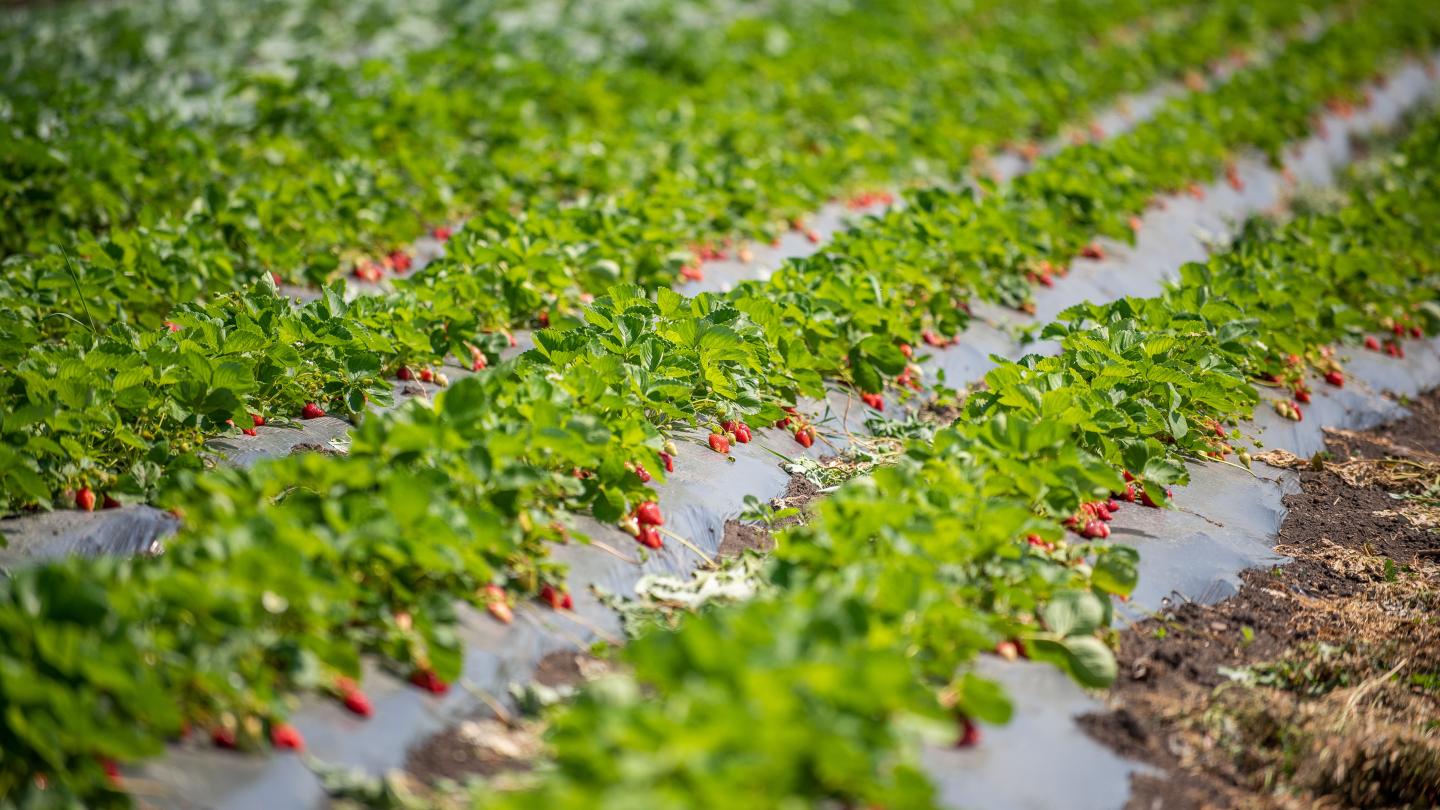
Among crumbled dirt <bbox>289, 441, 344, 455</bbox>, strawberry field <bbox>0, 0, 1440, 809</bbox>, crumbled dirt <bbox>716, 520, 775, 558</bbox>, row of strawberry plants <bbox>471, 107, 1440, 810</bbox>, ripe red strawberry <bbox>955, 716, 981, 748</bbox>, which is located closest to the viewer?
row of strawberry plants <bbox>471, 107, 1440, 810</bbox>

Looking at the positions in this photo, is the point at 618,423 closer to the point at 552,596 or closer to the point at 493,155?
the point at 552,596

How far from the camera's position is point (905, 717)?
7.68ft

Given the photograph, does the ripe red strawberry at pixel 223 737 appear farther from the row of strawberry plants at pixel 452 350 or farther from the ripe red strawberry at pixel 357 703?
the row of strawberry plants at pixel 452 350

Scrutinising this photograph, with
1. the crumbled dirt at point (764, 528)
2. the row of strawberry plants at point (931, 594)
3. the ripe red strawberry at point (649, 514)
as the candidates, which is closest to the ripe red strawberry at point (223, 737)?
the row of strawberry plants at point (931, 594)

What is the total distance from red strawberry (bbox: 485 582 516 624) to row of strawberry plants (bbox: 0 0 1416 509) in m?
0.54

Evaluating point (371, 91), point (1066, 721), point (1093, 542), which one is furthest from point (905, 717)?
point (371, 91)

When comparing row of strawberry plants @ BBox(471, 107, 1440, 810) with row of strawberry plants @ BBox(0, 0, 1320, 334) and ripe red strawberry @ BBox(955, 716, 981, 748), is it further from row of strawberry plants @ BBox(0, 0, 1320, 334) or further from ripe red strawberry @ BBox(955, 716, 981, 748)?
row of strawberry plants @ BBox(0, 0, 1320, 334)

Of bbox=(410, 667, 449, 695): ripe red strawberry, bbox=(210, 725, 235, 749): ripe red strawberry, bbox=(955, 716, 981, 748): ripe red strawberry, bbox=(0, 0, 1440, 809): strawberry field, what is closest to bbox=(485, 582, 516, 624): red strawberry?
bbox=(0, 0, 1440, 809): strawberry field

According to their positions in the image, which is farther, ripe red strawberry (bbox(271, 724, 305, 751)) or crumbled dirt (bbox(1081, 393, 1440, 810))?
crumbled dirt (bbox(1081, 393, 1440, 810))

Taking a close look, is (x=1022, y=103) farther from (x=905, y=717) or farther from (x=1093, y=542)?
(x=905, y=717)

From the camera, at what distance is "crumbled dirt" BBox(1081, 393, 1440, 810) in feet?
A: 9.72

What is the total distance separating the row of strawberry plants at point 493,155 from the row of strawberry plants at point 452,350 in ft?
1.23

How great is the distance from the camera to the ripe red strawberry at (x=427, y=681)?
2.73m

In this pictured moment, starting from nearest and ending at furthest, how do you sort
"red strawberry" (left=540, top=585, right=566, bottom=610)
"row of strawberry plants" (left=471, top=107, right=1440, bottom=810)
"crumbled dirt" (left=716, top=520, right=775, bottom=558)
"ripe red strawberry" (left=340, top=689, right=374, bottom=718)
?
"row of strawberry plants" (left=471, top=107, right=1440, bottom=810) → "ripe red strawberry" (left=340, top=689, right=374, bottom=718) → "red strawberry" (left=540, top=585, right=566, bottom=610) → "crumbled dirt" (left=716, top=520, right=775, bottom=558)
